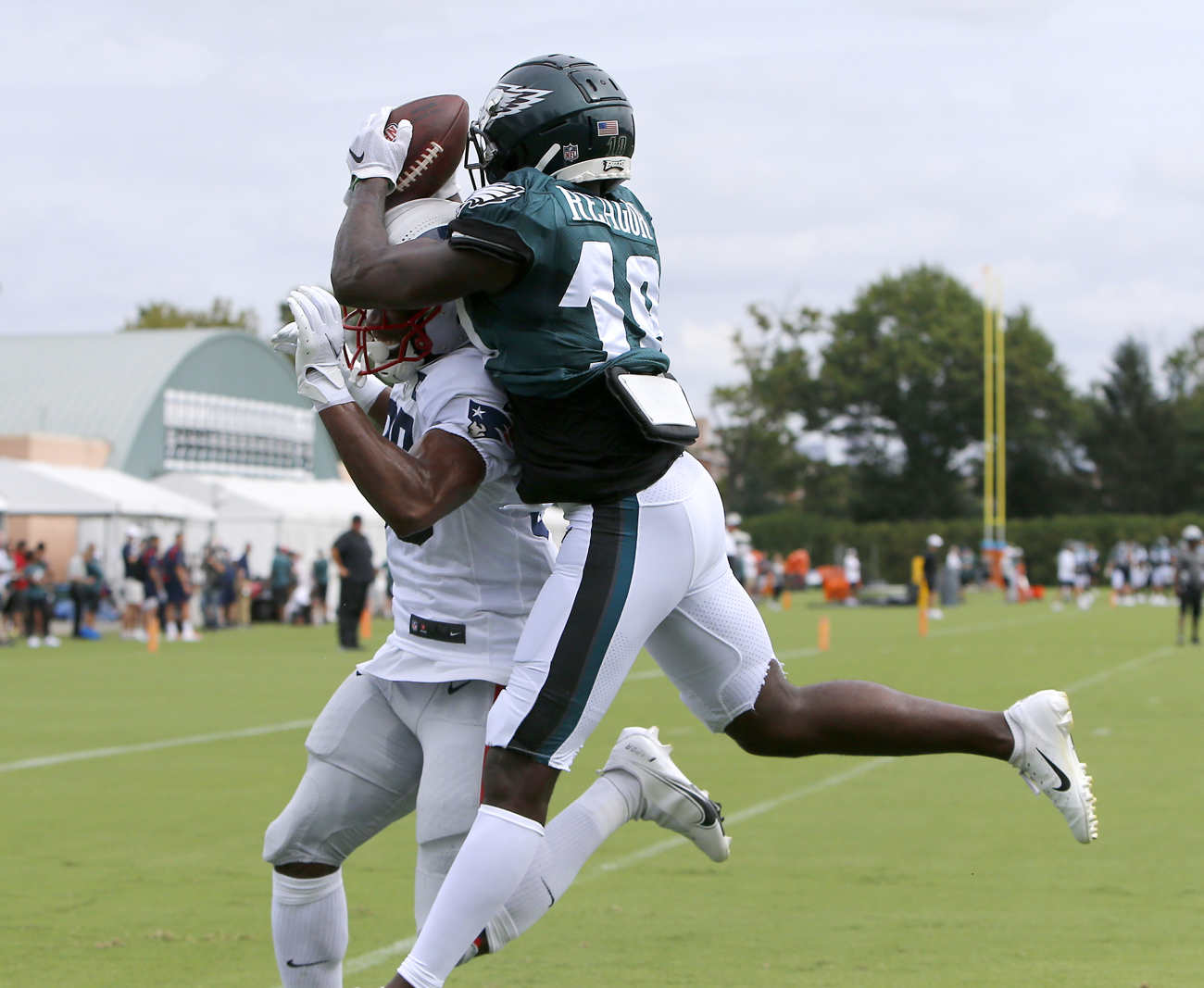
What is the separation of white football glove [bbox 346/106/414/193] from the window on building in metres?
35.9

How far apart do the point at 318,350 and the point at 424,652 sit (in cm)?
76

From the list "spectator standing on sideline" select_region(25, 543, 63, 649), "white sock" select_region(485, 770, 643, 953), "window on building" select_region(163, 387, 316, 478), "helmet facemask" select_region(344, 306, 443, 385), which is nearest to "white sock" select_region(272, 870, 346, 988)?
"white sock" select_region(485, 770, 643, 953)

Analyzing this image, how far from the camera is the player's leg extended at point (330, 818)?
11.5 feet

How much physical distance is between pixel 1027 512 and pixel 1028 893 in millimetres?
65781

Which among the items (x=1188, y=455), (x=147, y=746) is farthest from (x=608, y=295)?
Result: (x=1188, y=455)

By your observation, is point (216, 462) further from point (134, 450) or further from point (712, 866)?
point (712, 866)

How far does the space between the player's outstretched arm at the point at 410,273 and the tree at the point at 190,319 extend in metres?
64.6

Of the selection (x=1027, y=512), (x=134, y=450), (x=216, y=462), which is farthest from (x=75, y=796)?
(x=1027, y=512)

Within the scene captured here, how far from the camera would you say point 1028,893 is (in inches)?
221

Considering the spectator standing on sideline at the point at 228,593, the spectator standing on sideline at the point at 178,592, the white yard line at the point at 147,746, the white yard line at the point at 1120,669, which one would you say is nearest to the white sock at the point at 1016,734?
the white yard line at the point at 147,746

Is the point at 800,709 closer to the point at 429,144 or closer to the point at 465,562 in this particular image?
the point at 465,562

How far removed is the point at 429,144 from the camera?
3596 mm

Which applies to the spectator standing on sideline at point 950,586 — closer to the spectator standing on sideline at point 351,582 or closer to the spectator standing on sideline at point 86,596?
the spectator standing on sideline at point 86,596

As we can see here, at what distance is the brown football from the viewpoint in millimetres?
3588
